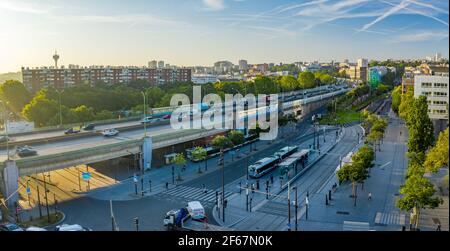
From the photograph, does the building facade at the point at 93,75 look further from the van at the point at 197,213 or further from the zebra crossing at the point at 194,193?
the van at the point at 197,213

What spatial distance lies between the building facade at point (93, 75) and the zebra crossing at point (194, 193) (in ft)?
79.4

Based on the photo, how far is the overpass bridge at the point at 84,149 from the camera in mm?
8758

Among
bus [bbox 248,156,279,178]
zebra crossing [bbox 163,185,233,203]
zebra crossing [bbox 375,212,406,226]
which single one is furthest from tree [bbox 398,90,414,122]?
zebra crossing [bbox 163,185,233,203]

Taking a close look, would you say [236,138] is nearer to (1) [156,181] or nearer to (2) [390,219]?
(1) [156,181]

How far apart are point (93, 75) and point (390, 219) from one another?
31.9 metres

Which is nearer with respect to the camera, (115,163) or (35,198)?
(35,198)

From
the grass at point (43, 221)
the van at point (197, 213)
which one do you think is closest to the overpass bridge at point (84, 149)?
the grass at point (43, 221)

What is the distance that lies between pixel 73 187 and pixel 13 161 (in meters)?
2.04

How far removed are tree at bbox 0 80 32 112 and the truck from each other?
1694cm

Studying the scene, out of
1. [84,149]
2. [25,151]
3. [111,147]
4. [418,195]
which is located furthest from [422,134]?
[25,151]

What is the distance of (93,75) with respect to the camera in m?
35.5
